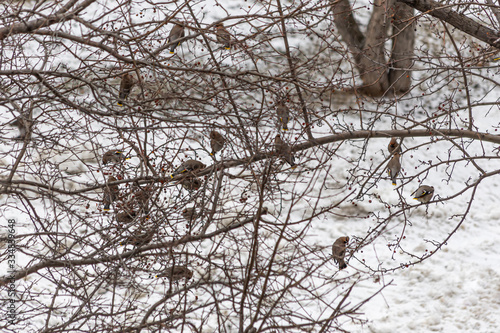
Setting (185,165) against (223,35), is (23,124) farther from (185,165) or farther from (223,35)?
(223,35)

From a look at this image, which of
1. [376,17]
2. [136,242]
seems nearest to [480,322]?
[136,242]

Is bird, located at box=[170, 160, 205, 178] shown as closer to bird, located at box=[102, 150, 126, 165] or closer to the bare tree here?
the bare tree

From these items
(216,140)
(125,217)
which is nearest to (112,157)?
(125,217)

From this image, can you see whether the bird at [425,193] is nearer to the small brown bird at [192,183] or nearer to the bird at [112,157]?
the small brown bird at [192,183]

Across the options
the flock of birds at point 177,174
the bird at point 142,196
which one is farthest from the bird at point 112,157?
the bird at point 142,196

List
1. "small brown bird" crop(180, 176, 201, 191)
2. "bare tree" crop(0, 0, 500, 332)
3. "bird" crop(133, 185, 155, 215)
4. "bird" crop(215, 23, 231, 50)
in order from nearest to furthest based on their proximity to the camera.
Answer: "bare tree" crop(0, 0, 500, 332), "bird" crop(215, 23, 231, 50), "bird" crop(133, 185, 155, 215), "small brown bird" crop(180, 176, 201, 191)

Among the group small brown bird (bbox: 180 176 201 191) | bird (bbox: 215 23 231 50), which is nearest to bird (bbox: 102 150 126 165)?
small brown bird (bbox: 180 176 201 191)

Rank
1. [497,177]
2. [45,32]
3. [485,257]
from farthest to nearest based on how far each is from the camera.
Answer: [497,177], [485,257], [45,32]

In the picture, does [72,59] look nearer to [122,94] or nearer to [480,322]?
[122,94]

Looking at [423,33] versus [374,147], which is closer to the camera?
[374,147]

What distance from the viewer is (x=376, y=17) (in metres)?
8.55

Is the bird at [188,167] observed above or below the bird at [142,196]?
above

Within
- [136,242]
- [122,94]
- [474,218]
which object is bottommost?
[136,242]

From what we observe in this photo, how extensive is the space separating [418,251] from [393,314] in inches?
46.4
